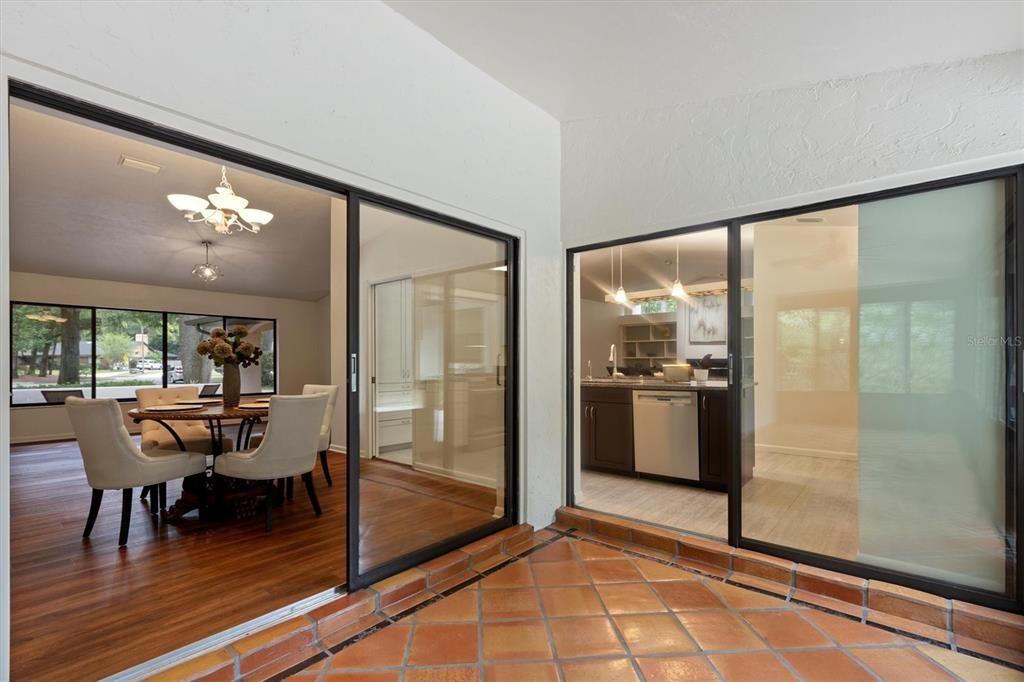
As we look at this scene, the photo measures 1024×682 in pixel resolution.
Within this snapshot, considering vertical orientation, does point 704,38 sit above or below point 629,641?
above

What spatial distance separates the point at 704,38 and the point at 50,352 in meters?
8.64

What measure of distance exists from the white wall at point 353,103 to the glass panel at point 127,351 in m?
7.15

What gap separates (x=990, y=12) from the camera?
1.90 m

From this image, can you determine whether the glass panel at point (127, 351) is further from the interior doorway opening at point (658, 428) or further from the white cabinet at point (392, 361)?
the interior doorway opening at point (658, 428)

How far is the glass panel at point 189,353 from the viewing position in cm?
760

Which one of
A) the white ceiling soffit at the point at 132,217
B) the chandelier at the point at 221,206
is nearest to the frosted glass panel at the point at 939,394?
the white ceiling soffit at the point at 132,217

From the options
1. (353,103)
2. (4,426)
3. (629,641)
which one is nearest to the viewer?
(4,426)

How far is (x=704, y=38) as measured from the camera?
2.29 m

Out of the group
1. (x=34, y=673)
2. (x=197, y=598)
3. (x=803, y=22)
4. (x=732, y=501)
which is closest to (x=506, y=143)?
(x=803, y=22)

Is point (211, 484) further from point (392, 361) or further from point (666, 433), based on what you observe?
point (666, 433)

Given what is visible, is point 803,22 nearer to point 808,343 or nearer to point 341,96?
point 808,343

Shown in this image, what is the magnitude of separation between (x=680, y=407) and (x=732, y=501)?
1.46 metres

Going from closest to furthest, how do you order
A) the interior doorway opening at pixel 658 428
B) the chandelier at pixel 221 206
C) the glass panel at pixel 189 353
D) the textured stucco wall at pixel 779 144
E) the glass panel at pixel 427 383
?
the textured stucco wall at pixel 779 144, the glass panel at pixel 427 383, the interior doorway opening at pixel 658 428, the chandelier at pixel 221 206, the glass panel at pixel 189 353

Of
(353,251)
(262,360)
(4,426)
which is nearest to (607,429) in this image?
(353,251)
